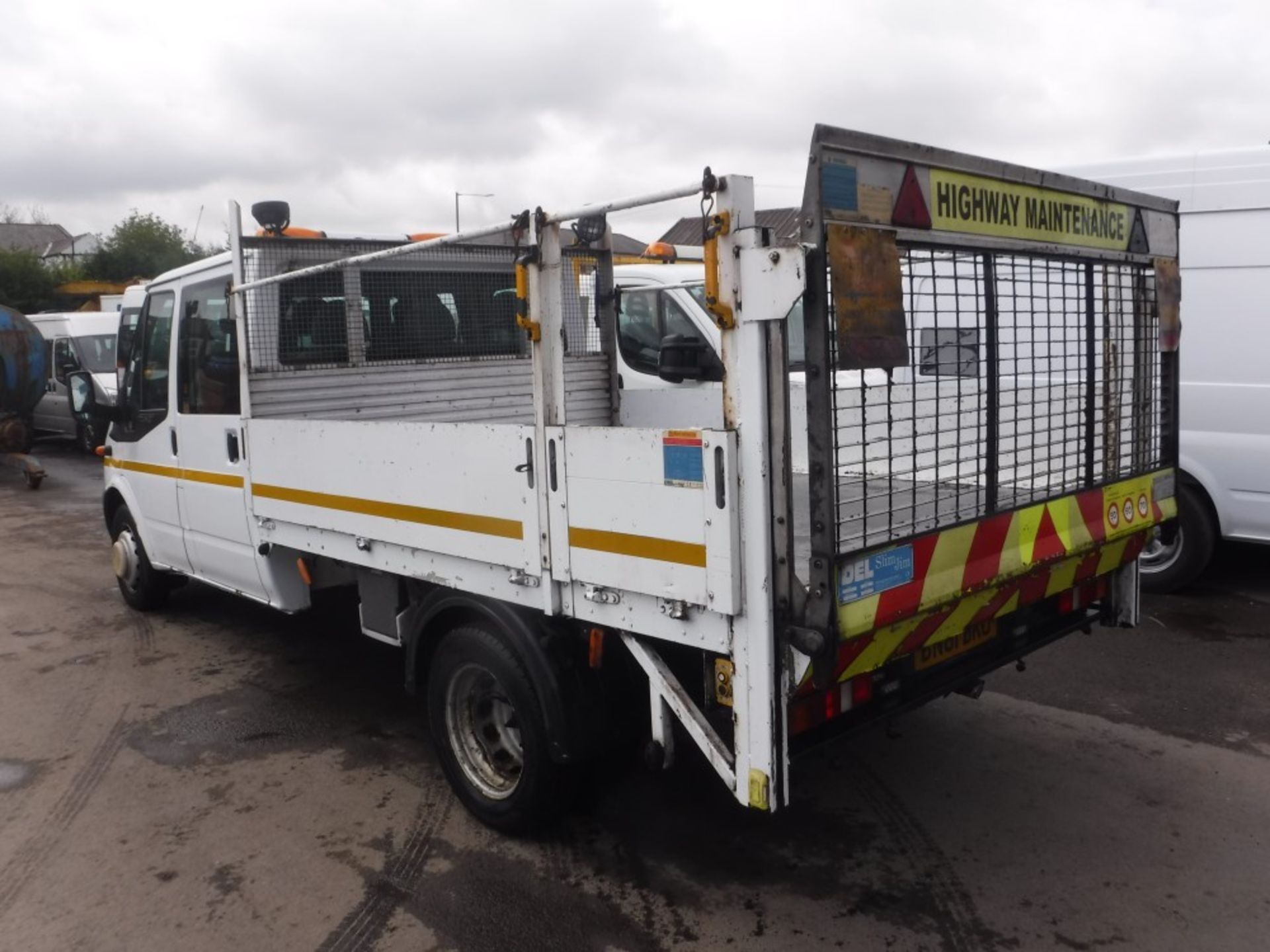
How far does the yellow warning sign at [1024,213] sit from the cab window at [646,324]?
13.3ft

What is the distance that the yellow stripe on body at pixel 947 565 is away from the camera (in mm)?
3182

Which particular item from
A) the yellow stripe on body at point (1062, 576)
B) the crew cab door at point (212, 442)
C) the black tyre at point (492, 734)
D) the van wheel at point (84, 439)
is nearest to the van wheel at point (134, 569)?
the crew cab door at point (212, 442)

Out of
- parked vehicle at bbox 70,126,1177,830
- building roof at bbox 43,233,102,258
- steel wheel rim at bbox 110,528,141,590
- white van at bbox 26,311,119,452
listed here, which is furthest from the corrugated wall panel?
building roof at bbox 43,233,102,258

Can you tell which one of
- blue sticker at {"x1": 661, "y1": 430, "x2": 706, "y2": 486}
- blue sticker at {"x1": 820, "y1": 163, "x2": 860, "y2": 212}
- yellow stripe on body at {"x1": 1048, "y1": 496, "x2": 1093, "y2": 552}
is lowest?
yellow stripe on body at {"x1": 1048, "y1": 496, "x2": 1093, "y2": 552}

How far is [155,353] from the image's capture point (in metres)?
6.18

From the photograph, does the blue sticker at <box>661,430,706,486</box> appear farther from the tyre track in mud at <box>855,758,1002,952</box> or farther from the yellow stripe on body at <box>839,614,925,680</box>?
the tyre track in mud at <box>855,758,1002,952</box>

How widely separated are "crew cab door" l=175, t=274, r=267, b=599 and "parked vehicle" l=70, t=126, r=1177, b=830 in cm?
3

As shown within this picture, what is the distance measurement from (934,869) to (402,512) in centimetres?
227

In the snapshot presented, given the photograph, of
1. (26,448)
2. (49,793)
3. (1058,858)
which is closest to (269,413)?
(49,793)

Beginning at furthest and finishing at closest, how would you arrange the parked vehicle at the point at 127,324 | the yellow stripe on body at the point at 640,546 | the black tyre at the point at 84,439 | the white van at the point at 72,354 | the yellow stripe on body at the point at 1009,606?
the white van at the point at 72,354, the black tyre at the point at 84,439, the parked vehicle at the point at 127,324, the yellow stripe on body at the point at 1009,606, the yellow stripe on body at the point at 640,546

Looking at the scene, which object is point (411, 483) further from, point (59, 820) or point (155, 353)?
point (155, 353)

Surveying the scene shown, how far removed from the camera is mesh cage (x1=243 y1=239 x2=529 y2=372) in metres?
5.14

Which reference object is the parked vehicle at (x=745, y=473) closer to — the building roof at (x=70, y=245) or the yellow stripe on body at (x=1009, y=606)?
the yellow stripe on body at (x=1009, y=606)

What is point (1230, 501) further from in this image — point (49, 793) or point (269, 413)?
point (49, 793)
